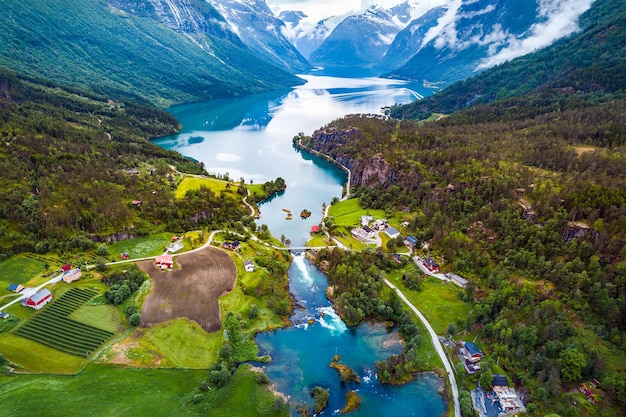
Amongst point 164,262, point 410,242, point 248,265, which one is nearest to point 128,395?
point 164,262

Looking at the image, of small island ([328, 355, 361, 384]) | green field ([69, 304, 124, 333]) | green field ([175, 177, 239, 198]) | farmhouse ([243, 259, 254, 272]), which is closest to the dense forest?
small island ([328, 355, 361, 384])

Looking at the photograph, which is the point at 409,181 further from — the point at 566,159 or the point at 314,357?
the point at 314,357

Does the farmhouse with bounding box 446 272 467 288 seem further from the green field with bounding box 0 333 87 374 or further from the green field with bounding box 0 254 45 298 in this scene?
the green field with bounding box 0 254 45 298

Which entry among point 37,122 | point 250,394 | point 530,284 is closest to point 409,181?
point 530,284

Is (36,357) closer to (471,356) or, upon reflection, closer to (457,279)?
(471,356)

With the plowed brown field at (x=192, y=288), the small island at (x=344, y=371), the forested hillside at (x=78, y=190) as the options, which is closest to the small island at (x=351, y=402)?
the small island at (x=344, y=371)
